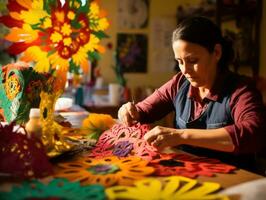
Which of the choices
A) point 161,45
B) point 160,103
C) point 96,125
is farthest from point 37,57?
point 161,45

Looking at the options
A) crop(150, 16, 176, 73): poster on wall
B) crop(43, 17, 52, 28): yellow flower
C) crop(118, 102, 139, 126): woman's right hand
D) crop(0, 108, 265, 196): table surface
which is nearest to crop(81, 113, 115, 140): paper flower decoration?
crop(118, 102, 139, 126): woman's right hand

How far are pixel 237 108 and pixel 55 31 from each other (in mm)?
753

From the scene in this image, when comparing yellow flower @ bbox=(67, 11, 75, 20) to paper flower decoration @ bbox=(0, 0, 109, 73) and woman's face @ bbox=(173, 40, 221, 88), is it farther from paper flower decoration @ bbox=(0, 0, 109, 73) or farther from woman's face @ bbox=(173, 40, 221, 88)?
woman's face @ bbox=(173, 40, 221, 88)

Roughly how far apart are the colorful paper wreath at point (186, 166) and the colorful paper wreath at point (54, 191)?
0.66 feet

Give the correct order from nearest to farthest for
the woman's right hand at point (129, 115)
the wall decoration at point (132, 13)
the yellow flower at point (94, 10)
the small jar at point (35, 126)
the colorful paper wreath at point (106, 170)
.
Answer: the colorful paper wreath at point (106, 170), the small jar at point (35, 126), the woman's right hand at point (129, 115), the yellow flower at point (94, 10), the wall decoration at point (132, 13)

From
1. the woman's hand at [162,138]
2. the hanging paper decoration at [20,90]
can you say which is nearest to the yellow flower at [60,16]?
the hanging paper decoration at [20,90]

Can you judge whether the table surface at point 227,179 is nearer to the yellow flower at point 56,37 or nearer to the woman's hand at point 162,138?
the woman's hand at point 162,138

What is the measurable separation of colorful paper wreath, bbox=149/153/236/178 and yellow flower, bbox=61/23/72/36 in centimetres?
72

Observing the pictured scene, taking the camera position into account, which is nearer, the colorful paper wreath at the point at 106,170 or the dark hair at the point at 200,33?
the colorful paper wreath at the point at 106,170

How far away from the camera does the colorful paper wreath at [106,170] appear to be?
0.84 metres

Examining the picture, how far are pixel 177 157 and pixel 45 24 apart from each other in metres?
0.75

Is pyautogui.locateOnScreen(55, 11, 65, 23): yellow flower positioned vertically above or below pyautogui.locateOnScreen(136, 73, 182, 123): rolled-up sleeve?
above

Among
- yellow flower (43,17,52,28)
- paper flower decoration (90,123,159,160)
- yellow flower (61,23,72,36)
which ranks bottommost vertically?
paper flower decoration (90,123,159,160)

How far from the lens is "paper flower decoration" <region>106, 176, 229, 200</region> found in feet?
2.42
